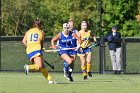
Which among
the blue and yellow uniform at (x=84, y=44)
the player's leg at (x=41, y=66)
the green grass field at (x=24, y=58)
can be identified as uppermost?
the blue and yellow uniform at (x=84, y=44)

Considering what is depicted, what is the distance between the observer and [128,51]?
26.8 m

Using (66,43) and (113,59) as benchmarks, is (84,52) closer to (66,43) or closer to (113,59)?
(66,43)

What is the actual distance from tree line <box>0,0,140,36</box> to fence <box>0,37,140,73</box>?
2180cm

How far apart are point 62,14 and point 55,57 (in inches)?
1103

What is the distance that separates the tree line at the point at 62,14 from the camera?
51688mm

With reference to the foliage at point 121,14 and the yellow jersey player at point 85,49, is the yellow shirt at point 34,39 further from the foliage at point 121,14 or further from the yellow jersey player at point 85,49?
the foliage at point 121,14

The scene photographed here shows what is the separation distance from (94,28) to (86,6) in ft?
26.0

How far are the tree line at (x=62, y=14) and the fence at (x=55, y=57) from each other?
21802mm

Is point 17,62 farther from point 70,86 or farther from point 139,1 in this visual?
point 139,1

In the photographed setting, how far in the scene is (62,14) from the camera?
2164 inches

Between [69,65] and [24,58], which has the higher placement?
[69,65]

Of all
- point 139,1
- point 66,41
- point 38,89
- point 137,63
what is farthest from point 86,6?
point 38,89

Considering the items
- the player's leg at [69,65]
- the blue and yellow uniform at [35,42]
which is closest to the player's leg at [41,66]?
the blue and yellow uniform at [35,42]

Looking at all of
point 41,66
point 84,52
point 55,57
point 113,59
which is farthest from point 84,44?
point 55,57
